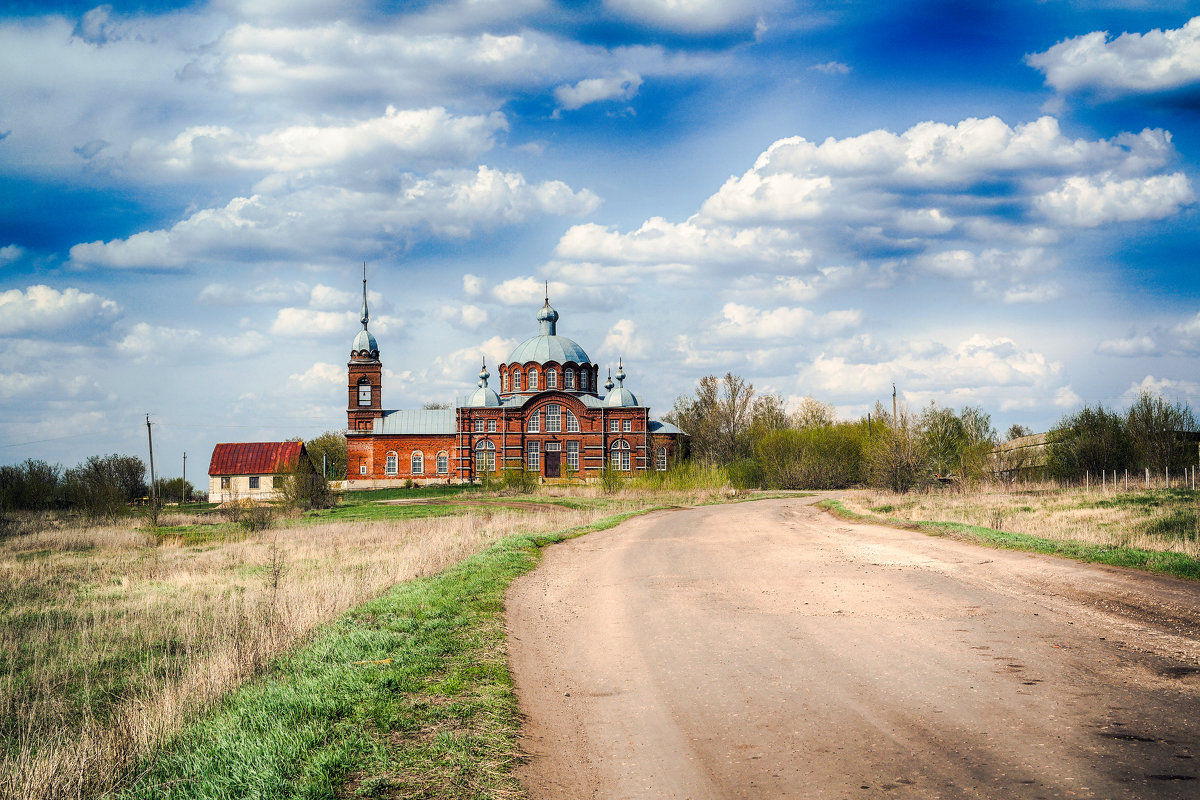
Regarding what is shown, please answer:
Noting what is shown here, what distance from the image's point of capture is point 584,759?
17.9 ft

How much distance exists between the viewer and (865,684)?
22.0ft

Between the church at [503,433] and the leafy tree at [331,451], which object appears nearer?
the church at [503,433]

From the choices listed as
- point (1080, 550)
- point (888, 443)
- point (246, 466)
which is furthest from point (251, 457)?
point (1080, 550)

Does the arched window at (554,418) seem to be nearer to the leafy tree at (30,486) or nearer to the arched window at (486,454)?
the arched window at (486,454)

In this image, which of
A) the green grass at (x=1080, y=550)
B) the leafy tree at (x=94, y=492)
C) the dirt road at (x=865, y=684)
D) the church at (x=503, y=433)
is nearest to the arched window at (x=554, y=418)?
the church at (x=503, y=433)

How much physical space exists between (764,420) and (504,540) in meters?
60.6

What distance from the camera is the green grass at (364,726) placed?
16.3 ft

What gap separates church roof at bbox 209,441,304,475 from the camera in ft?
210

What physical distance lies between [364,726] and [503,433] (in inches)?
2314

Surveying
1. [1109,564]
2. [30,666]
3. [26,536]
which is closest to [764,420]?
[26,536]

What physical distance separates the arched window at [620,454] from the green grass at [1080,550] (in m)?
43.6

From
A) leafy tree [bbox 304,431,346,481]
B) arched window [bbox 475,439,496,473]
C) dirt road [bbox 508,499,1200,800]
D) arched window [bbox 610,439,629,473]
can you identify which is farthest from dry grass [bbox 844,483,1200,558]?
leafy tree [bbox 304,431,346,481]

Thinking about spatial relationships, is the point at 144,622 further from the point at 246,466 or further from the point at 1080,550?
the point at 246,466

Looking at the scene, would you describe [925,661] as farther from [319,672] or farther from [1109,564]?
[1109,564]
